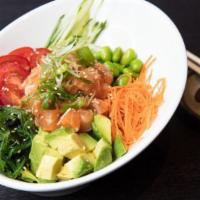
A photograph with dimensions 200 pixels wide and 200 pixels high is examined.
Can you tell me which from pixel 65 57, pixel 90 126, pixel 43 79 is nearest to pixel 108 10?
pixel 65 57

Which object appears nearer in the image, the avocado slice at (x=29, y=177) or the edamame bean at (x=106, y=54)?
the avocado slice at (x=29, y=177)

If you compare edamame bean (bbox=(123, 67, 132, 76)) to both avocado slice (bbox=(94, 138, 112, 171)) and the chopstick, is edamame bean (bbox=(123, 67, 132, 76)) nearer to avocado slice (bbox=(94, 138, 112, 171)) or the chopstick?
the chopstick

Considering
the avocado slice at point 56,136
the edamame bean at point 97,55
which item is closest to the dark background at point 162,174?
the avocado slice at point 56,136

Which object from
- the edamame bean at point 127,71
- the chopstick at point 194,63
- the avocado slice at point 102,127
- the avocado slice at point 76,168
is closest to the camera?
the avocado slice at point 76,168

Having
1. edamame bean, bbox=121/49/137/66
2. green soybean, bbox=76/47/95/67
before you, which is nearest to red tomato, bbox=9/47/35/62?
green soybean, bbox=76/47/95/67

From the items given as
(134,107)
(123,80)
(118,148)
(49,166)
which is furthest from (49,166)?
(123,80)

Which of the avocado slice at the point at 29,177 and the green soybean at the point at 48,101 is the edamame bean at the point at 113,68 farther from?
the avocado slice at the point at 29,177
